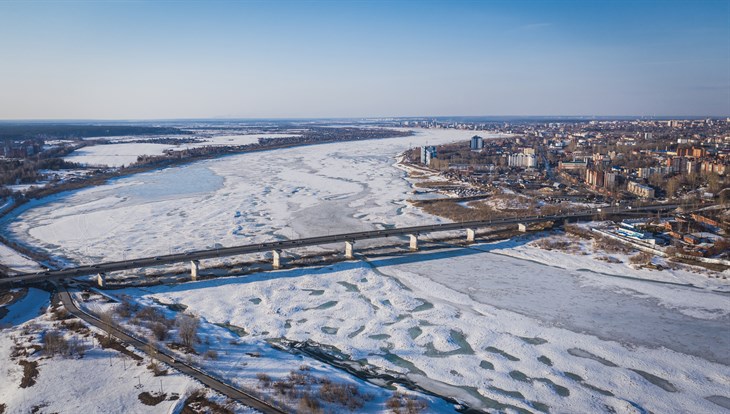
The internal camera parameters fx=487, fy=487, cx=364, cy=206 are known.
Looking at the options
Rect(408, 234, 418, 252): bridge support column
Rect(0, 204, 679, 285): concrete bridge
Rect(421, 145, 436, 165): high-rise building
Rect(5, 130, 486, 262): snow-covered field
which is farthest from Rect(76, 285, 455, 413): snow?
Rect(421, 145, 436, 165): high-rise building

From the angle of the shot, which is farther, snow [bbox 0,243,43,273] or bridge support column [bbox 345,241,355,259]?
bridge support column [bbox 345,241,355,259]

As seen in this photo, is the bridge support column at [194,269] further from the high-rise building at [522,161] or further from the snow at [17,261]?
the high-rise building at [522,161]

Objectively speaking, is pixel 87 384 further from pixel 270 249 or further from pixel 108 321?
pixel 270 249

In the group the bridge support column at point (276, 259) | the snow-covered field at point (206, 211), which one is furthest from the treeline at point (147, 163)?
the bridge support column at point (276, 259)

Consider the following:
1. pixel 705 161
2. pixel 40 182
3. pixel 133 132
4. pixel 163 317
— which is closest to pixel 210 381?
pixel 163 317

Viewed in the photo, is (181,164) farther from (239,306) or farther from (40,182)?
(239,306)

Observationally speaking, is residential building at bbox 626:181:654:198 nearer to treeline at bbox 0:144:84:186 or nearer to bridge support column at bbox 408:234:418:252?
bridge support column at bbox 408:234:418:252
